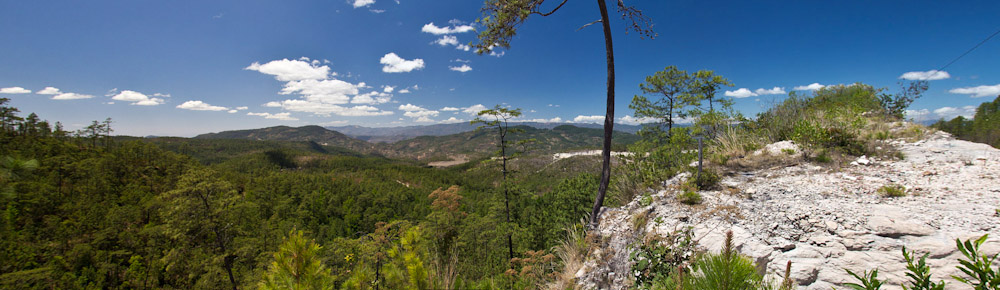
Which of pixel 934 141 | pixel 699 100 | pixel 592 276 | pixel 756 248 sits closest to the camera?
pixel 756 248

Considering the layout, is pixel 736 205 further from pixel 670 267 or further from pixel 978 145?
pixel 978 145

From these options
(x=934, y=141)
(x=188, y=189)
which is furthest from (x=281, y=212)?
(x=934, y=141)

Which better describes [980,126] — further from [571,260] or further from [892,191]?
[571,260]

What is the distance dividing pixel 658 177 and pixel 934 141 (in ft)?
19.2

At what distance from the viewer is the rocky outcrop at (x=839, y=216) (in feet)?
9.73

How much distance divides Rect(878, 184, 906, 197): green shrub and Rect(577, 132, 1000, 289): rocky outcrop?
11 centimetres

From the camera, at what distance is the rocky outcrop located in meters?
2.96

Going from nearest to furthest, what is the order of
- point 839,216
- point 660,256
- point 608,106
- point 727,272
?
point 727,272 < point 839,216 < point 660,256 < point 608,106

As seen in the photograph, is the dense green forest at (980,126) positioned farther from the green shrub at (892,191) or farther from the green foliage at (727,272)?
the green foliage at (727,272)

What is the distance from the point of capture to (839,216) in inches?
149

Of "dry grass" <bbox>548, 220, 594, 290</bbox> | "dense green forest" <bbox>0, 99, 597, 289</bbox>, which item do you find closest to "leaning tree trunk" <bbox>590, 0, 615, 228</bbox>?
"dry grass" <bbox>548, 220, 594, 290</bbox>

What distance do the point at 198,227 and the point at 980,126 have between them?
28136 mm

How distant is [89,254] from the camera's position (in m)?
25.0

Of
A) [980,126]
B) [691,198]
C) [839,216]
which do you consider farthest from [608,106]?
[980,126]
